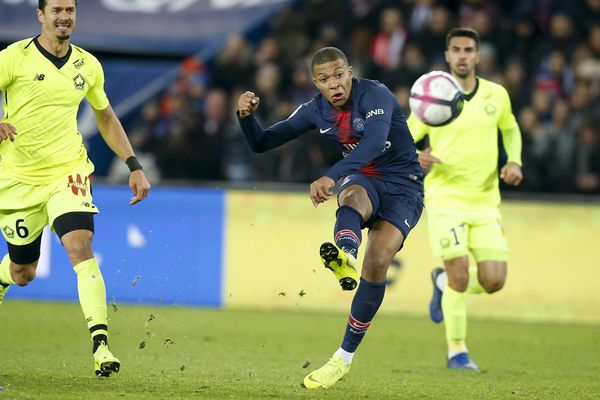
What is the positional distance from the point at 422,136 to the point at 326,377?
306 cm

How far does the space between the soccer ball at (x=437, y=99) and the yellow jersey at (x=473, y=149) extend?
1135mm

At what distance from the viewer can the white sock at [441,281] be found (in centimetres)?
1098

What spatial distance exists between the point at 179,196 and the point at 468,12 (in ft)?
18.1

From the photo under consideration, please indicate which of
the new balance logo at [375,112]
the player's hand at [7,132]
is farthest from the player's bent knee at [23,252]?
the new balance logo at [375,112]

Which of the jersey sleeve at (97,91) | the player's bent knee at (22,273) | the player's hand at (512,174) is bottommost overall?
the player's bent knee at (22,273)

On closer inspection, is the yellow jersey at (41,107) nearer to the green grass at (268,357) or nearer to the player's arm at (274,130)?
the player's arm at (274,130)

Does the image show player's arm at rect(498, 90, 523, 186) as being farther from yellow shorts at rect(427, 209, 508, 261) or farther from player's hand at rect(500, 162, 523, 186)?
yellow shorts at rect(427, 209, 508, 261)

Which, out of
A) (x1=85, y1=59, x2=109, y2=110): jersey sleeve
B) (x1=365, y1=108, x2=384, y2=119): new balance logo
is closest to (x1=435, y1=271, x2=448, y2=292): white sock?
(x1=365, y1=108, x2=384, y2=119): new balance logo

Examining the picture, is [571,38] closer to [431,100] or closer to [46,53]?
[431,100]

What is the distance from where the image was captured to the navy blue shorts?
8328 millimetres

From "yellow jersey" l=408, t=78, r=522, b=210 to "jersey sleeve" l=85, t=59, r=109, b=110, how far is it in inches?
129

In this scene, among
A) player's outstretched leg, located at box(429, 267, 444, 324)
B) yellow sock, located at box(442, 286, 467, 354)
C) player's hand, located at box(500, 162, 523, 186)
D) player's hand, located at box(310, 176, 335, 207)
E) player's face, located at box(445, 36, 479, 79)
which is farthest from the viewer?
player's outstretched leg, located at box(429, 267, 444, 324)

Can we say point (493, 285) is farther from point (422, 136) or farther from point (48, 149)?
point (48, 149)

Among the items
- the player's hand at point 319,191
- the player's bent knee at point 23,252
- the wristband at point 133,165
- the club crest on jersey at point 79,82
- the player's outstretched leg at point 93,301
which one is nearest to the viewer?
the player's hand at point 319,191
